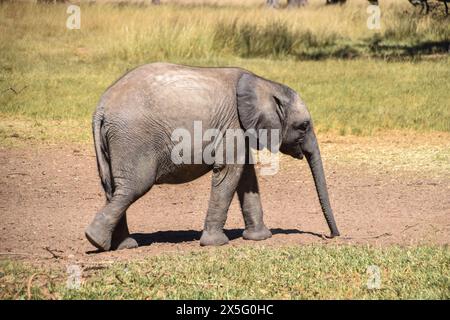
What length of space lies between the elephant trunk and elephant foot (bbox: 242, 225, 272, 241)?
562 millimetres

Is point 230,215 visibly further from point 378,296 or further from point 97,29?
point 97,29

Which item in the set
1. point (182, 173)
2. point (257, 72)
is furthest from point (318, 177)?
Answer: point (257, 72)

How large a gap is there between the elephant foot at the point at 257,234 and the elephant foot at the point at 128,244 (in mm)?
1059

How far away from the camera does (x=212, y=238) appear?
8.93m

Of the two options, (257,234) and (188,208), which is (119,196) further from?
(188,208)

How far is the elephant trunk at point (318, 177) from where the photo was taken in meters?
9.27

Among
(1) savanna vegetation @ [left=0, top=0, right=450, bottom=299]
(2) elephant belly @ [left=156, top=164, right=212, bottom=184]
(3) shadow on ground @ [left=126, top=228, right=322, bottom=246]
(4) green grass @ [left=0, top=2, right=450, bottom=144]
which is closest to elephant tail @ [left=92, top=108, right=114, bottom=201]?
(2) elephant belly @ [left=156, top=164, right=212, bottom=184]

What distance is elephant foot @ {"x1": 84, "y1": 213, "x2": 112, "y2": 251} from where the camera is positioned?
8.55 meters

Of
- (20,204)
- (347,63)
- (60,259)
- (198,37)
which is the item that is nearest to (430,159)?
(20,204)

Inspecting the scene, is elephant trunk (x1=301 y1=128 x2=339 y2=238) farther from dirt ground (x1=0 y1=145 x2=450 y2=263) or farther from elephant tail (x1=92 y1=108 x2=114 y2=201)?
elephant tail (x1=92 y1=108 x2=114 y2=201)

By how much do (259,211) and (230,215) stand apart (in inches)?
60.7

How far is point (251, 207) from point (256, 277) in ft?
6.92

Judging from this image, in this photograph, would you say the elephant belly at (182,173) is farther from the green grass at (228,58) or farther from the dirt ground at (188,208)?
the green grass at (228,58)

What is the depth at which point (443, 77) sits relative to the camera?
1894 centimetres
